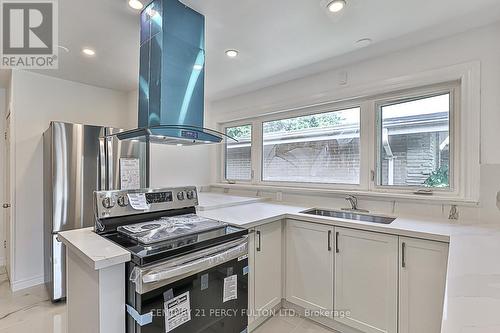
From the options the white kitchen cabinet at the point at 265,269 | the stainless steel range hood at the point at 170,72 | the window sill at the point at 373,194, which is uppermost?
the stainless steel range hood at the point at 170,72

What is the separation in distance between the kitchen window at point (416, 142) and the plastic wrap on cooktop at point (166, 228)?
1.74 m

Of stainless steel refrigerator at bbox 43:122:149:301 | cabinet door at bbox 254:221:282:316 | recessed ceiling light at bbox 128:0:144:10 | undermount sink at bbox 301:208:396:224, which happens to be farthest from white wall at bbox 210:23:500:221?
stainless steel refrigerator at bbox 43:122:149:301

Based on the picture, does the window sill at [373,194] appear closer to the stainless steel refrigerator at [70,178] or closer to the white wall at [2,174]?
the stainless steel refrigerator at [70,178]

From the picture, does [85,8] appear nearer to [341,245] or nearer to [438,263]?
[341,245]

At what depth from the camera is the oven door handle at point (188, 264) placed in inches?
44.1

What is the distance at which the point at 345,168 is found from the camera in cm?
267

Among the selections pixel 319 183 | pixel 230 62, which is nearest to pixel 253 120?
pixel 230 62

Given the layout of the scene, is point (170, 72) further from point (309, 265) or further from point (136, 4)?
point (309, 265)

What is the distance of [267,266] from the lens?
2.13 metres

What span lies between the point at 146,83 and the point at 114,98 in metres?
2.22

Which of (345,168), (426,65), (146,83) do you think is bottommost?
(345,168)

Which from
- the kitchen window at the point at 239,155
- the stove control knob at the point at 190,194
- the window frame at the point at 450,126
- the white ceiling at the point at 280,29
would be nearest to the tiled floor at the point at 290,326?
the stove control knob at the point at 190,194

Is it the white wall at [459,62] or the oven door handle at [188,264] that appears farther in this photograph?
the white wall at [459,62]

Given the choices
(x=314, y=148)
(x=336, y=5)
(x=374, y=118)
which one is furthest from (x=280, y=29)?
(x=314, y=148)
